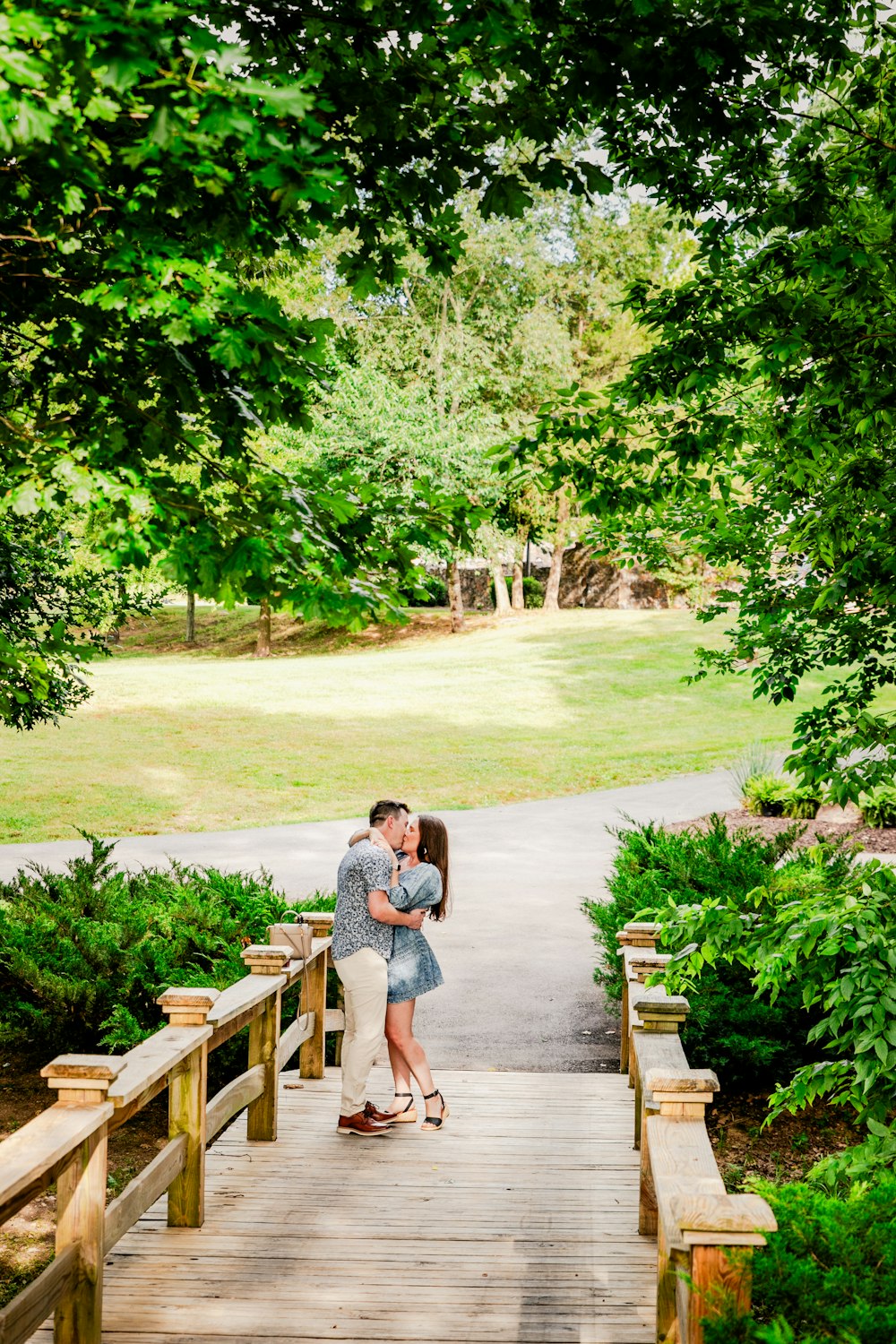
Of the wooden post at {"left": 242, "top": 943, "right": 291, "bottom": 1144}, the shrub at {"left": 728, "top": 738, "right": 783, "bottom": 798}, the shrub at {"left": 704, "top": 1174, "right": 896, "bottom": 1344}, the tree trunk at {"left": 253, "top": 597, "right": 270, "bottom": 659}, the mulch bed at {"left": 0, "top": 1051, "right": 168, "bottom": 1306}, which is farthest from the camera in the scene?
the tree trunk at {"left": 253, "top": 597, "right": 270, "bottom": 659}

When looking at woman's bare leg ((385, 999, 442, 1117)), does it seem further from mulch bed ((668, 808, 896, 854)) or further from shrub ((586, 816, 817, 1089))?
mulch bed ((668, 808, 896, 854))

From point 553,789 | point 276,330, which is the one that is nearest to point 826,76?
point 276,330

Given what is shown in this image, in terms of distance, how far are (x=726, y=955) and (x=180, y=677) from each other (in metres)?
32.6

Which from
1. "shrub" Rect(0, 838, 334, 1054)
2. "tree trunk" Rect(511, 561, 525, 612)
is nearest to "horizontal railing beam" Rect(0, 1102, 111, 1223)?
"shrub" Rect(0, 838, 334, 1054)

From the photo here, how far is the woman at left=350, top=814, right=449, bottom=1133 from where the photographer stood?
243 inches

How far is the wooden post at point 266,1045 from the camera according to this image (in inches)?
227

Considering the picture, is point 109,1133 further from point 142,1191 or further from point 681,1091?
point 681,1091

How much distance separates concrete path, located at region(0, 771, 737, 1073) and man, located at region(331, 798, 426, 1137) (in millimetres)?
2077

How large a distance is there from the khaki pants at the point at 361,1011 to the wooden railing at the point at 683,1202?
141 centimetres

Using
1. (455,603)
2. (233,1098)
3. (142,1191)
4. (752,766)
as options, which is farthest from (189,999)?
(455,603)

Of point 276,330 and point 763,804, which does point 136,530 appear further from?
point 763,804

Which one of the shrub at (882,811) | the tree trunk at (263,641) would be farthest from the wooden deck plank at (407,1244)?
the tree trunk at (263,641)

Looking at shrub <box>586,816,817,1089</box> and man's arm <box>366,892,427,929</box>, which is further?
shrub <box>586,816,817,1089</box>

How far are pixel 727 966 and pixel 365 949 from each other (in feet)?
10.5
